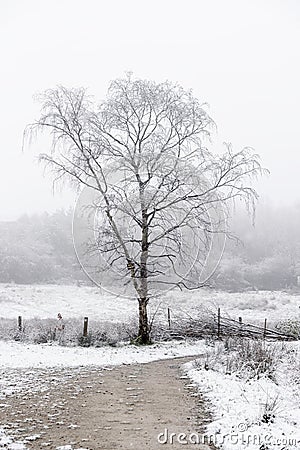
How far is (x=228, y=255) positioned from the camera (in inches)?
1855

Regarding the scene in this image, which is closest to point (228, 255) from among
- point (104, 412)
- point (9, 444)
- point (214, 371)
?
point (214, 371)

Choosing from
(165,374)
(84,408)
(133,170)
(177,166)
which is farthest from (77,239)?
(84,408)

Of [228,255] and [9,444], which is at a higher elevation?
[228,255]

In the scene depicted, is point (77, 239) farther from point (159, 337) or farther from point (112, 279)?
point (159, 337)

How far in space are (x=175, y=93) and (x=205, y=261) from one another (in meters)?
7.63

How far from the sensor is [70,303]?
3806 cm

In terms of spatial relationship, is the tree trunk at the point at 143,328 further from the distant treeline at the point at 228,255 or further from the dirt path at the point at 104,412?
the distant treeline at the point at 228,255

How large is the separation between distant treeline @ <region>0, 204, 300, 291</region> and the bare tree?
897 inches

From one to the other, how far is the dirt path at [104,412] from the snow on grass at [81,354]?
2389 millimetres

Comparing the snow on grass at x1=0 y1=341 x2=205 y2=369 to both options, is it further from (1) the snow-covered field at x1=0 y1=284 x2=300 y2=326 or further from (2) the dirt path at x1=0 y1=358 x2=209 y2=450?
(1) the snow-covered field at x1=0 y1=284 x2=300 y2=326

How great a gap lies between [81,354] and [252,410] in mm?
9894

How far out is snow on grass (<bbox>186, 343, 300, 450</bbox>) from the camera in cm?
637

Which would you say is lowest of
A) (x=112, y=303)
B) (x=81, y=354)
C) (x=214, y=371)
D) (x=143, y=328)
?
(x=81, y=354)

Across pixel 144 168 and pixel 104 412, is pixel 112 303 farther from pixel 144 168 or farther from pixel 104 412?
pixel 104 412
